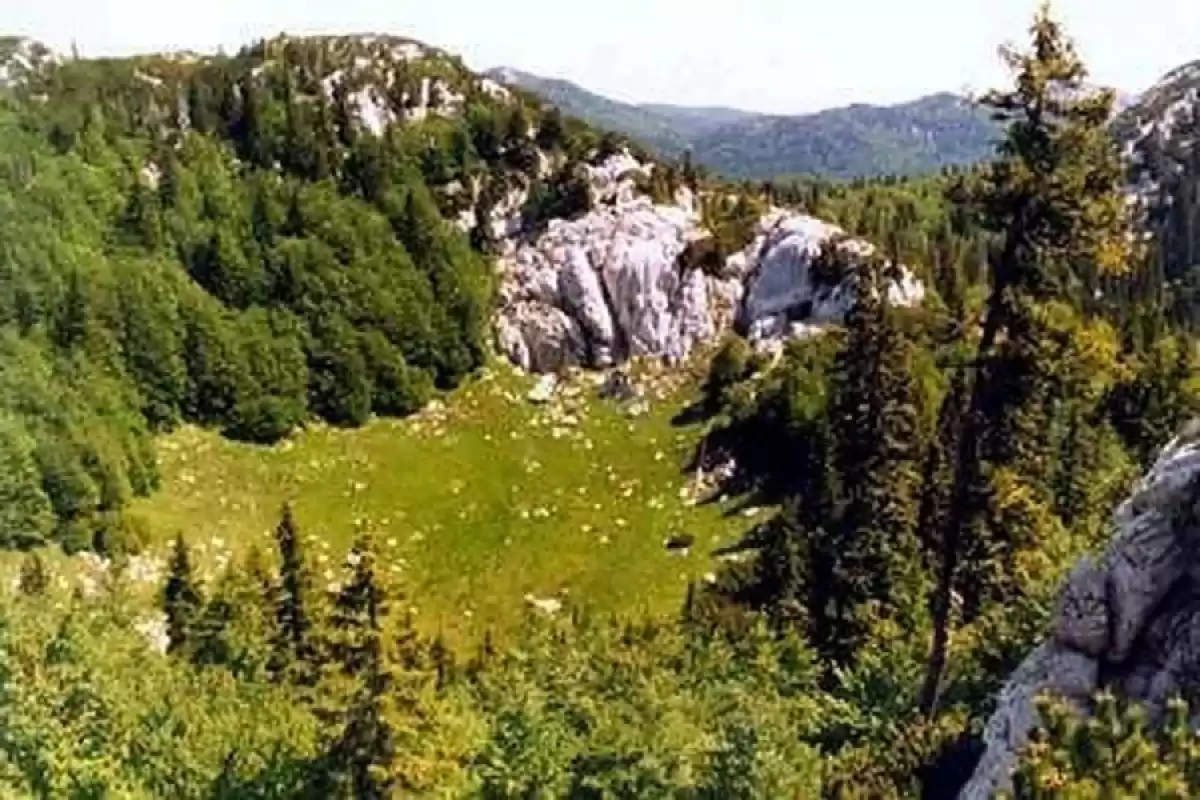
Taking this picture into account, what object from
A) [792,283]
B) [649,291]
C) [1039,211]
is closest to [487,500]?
[649,291]

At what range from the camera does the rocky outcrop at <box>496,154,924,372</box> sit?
139500mm

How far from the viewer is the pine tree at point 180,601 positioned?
88000 mm

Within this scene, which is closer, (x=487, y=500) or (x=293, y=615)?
(x=293, y=615)

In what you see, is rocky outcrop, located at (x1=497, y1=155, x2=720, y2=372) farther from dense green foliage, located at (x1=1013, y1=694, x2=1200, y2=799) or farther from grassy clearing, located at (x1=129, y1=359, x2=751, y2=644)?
dense green foliage, located at (x1=1013, y1=694, x2=1200, y2=799)

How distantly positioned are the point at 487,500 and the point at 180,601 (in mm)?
32625

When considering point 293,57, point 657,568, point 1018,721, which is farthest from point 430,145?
point 1018,721

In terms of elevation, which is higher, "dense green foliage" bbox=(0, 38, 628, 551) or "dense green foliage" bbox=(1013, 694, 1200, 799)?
"dense green foliage" bbox=(1013, 694, 1200, 799)

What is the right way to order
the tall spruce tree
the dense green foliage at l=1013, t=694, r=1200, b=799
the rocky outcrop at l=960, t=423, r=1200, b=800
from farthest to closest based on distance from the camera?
1. the tall spruce tree
2. the rocky outcrop at l=960, t=423, r=1200, b=800
3. the dense green foliage at l=1013, t=694, r=1200, b=799

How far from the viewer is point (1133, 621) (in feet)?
84.8

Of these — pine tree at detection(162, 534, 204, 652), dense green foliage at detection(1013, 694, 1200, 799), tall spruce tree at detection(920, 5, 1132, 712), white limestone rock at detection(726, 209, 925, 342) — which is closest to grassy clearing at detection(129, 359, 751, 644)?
white limestone rock at detection(726, 209, 925, 342)

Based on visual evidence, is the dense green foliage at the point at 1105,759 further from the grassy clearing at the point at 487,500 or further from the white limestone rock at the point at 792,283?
the white limestone rock at the point at 792,283

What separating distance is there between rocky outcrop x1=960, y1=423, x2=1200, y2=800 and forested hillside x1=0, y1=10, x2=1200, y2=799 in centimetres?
45

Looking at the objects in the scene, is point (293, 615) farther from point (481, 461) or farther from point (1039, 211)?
point (1039, 211)

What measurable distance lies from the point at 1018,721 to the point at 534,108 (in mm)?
146723
